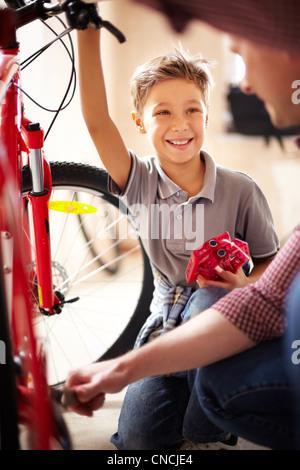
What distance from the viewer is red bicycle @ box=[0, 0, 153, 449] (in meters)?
0.66

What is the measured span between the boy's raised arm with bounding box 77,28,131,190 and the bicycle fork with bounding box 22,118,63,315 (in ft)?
0.34

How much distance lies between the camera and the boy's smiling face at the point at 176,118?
108 centimetres

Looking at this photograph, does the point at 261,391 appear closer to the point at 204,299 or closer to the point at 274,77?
the point at 204,299

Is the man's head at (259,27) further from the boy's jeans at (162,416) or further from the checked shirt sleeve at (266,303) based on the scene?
the boy's jeans at (162,416)

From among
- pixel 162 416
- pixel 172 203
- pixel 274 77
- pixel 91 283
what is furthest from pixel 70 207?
pixel 91 283

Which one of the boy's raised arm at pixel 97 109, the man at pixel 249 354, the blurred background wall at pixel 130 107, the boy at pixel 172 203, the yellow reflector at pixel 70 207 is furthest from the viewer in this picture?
the blurred background wall at pixel 130 107

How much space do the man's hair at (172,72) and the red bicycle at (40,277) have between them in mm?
201

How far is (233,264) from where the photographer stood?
0.98 meters

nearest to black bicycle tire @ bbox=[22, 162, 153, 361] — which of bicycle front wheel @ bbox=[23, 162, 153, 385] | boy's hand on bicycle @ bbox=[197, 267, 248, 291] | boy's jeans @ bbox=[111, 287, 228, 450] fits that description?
bicycle front wheel @ bbox=[23, 162, 153, 385]

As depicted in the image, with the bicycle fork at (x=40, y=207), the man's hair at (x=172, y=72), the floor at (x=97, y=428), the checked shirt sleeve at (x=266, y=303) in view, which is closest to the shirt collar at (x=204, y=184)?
the man's hair at (x=172, y=72)

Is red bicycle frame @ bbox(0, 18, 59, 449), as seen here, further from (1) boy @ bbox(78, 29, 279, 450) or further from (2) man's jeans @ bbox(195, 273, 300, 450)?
(2) man's jeans @ bbox(195, 273, 300, 450)

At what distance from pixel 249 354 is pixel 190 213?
0.40 meters

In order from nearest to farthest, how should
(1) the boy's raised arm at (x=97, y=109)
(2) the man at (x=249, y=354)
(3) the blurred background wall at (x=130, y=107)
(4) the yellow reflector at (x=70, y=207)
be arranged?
(2) the man at (x=249, y=354) < (1) the boy's raised arm at (x=97, y=109) < (4) the yellow reflector at (x=70, y=207) < (3) the blurred background wall at (x=130, y=107)

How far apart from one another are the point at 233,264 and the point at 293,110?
333mm
